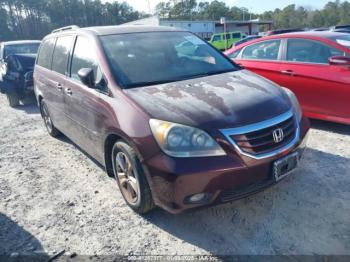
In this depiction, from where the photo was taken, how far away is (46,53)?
5.31 meters

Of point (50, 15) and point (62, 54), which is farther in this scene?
point (50, 15)

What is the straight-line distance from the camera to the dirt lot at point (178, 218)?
107 inches

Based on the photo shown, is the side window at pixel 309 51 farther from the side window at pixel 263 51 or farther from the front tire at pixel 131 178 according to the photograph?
the front tire at pixel 131 178

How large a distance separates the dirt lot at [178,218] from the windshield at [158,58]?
4.55 feet

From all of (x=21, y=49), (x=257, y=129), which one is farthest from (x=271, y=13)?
(x=257, y=129)

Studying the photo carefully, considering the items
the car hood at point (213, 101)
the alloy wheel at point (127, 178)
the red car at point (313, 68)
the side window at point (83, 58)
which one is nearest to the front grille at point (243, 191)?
the car hood at point (213, 101)

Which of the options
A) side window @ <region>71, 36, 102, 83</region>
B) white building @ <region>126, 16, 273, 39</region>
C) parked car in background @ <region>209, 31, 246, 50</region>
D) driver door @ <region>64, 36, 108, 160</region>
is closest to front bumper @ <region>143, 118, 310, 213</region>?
driver door @ <region>64, 36, 108, 160</region>

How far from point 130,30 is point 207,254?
2.76 m

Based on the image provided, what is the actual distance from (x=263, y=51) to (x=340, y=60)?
152 centimetres

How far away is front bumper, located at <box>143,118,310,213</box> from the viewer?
250 centimetres

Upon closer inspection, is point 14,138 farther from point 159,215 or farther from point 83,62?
point 159,215

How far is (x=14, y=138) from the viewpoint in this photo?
6043 mm

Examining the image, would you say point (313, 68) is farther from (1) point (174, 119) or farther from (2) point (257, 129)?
(1) point (174, 119)

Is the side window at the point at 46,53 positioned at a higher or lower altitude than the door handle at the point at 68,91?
higher
